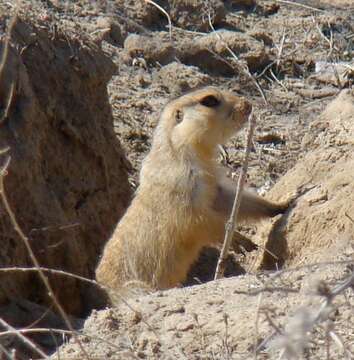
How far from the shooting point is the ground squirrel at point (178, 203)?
22.2ft

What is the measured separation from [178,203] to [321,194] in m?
0.93

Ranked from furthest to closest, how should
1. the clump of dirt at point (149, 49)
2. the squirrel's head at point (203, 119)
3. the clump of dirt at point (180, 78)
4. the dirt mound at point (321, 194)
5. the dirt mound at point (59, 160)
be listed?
the clump of dirt at point (149, 49) → the clump of dirt at point (180, 78) → the squirrel's head at point (203, 119) → the dirt mound at point (59, 160) → the dirt mound at point (321, 194)

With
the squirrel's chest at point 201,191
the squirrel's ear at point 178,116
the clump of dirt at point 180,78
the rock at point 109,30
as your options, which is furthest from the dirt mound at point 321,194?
the rock at point 109,30

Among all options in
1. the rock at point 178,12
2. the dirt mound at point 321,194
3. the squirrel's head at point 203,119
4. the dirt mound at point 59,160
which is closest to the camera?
the dirt mound at point 321,194

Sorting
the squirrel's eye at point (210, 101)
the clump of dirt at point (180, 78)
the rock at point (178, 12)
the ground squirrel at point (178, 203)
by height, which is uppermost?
the rock at point (178, 12)

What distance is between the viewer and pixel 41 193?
6.97 metres

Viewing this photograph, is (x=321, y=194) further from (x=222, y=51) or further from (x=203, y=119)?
(x=222, y=51)

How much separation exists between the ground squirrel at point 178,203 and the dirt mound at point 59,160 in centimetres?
37

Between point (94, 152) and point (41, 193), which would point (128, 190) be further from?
point (41, 193)

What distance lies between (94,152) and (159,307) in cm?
308

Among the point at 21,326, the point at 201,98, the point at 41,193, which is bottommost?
the point at 21,326

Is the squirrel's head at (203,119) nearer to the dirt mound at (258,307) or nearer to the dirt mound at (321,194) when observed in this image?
the dirt mound at (321,194)

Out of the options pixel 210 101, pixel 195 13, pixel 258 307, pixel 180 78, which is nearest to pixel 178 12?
pixel 195 13

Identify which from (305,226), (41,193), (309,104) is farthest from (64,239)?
(309,104)
